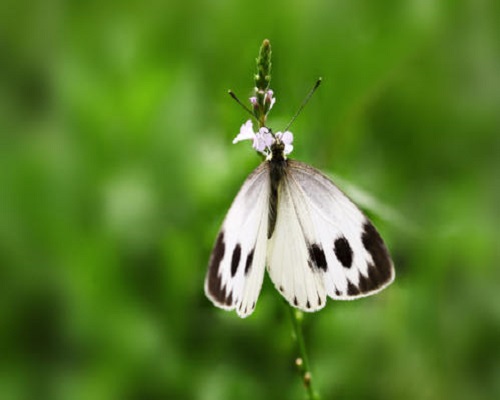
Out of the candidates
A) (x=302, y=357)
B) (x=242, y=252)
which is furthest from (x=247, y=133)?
(x=302, y=357)

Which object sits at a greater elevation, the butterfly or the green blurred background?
the green blurred background

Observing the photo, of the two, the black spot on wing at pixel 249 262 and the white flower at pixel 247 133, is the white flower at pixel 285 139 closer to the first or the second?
the white flower at pixel 247 133

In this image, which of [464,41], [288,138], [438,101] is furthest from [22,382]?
[464,41]

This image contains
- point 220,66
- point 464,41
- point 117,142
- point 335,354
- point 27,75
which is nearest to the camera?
point 335,354

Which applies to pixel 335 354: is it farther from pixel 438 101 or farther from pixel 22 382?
pixel 438 101

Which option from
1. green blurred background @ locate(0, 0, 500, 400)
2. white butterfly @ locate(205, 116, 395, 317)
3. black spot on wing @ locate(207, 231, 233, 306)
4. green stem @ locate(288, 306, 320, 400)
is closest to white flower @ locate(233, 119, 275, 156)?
white butterfly @ locate(205, 116, 395, 317)

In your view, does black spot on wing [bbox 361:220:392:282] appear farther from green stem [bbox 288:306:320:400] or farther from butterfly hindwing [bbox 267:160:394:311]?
green stem [bbox 288:306:320:400]

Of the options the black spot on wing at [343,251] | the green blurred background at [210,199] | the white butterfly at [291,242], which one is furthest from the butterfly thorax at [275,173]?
the green blurred background at [210,199]
